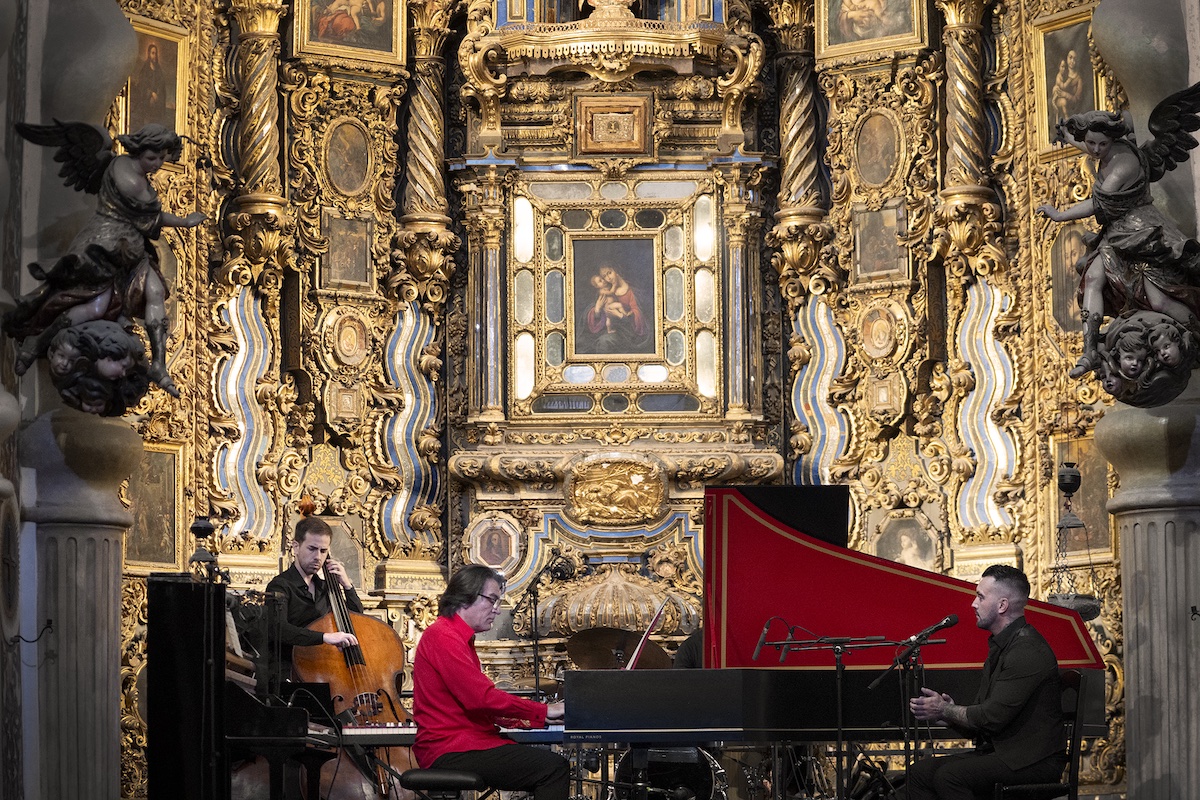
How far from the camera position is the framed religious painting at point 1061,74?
37.2 ft

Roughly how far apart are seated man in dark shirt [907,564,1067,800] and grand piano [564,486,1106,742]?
0.38 meters

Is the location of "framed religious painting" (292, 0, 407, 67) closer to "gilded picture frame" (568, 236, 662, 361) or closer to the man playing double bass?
"gilded picture frame" (568, 236, 662, 361)

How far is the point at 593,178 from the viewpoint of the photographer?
13070 millimetres

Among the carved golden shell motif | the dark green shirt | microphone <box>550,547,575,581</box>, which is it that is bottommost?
the dark green shirt

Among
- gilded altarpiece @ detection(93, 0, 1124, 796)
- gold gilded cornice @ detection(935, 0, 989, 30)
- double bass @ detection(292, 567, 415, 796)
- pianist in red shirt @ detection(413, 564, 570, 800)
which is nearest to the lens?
pianist in red shirt @ detection(413, 564, 570, 800)

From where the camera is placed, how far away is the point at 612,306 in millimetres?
12953

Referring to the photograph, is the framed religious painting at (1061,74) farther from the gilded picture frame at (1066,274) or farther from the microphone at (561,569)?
the microphone at (561,569)

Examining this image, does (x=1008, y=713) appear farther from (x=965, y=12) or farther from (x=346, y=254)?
(x=346, y=254)

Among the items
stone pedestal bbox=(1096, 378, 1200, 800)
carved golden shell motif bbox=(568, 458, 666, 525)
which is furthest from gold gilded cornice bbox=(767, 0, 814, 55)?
stone pedestal bbox=(1096, 378, 1200, 800)

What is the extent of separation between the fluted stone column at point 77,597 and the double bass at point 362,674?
1.05 m

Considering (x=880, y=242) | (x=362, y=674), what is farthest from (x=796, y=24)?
(x=362, y=674)

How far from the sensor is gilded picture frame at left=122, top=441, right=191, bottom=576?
11.3 metres

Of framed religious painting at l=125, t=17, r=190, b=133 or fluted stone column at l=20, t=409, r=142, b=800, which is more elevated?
framed religious painting at l=125, t=17, r=190, b=133

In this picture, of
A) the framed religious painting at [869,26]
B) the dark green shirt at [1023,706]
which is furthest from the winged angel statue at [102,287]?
the framed religious painting at [869,26]
